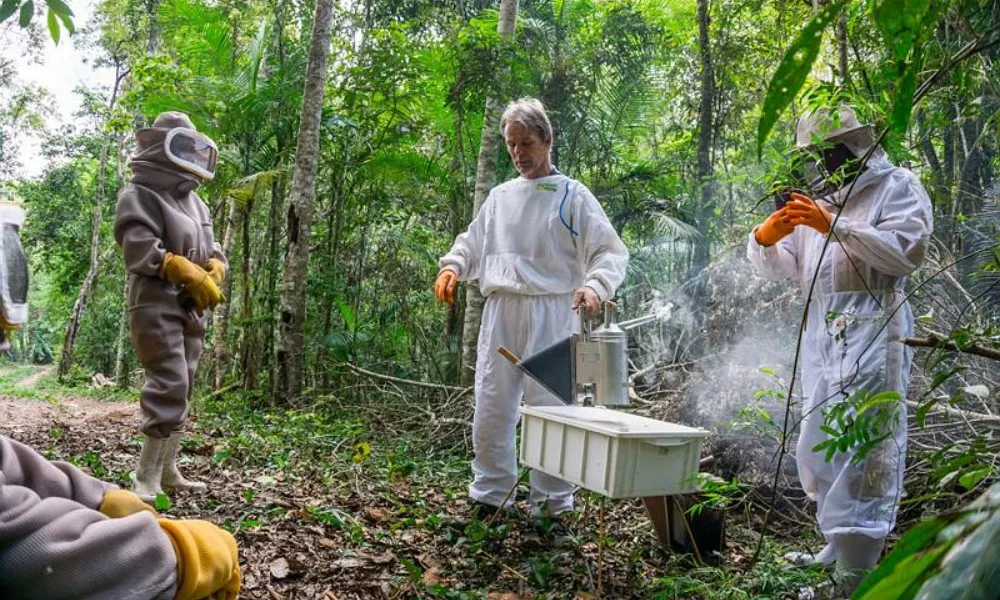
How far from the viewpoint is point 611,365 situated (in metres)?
3.29

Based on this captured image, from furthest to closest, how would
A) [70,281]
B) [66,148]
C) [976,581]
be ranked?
[66,148]
[70,281]
[976,581]

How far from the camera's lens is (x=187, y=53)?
8812mm

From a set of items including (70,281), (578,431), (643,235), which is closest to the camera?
(578,431)

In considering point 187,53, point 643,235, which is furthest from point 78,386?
point 643,235

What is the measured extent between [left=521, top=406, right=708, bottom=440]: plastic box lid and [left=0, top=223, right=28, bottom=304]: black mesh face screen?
1927mm

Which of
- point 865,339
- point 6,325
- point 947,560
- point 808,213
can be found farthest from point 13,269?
point 865,339

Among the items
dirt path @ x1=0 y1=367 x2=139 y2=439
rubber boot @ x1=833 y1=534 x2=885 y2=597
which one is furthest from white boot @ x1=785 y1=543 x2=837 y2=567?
dirt path @ x1=0 y1=367 x2=139 y2=439

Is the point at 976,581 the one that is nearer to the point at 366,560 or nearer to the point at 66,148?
the point at 366,560

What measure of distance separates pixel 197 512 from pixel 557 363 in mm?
1949

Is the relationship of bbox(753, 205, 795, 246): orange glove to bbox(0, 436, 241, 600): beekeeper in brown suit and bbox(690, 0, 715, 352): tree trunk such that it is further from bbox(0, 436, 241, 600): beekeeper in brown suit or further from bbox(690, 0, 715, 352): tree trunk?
bbox(690, 0, 715, 352): tree trunk

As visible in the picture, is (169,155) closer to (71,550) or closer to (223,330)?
(71,550)

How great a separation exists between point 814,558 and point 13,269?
3.29 m

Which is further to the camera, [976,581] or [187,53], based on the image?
[187,53]

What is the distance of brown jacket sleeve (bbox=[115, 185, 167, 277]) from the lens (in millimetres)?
3428
